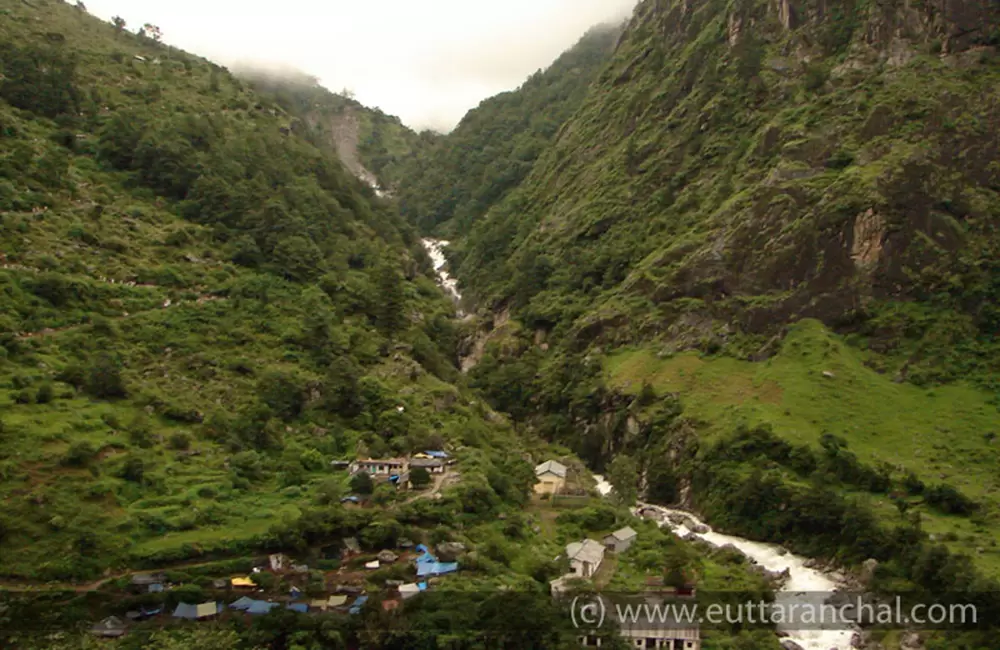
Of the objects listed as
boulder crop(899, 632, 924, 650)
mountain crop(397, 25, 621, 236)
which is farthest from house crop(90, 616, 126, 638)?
mountain crop(397, 25, 621, 236)

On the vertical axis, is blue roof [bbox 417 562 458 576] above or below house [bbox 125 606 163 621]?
above

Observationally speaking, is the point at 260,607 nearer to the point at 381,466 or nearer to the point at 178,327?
the point at 381,466

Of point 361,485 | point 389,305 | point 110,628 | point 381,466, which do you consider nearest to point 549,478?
point 381,466

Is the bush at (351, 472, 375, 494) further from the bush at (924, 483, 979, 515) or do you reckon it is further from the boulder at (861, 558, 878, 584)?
the bush at (924, 483, 979, 515)

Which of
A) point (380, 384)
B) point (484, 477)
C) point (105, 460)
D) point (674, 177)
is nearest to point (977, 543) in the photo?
point (484, 477)

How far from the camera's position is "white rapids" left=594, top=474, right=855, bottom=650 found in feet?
168

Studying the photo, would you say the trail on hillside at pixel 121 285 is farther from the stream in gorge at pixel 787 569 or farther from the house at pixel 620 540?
the house at pixel 620 540

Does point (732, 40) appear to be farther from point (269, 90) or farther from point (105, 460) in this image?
point (105, 460)

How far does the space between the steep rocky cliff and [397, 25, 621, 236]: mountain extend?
24.6 m

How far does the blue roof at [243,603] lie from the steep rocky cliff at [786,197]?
2040 inches

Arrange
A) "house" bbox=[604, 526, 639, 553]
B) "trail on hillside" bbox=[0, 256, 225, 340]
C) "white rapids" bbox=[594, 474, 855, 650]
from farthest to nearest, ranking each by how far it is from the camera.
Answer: "trail on hillside" bbox=[0, 256, 225, 340] → "house" bbox=[604, 526, 639, 553] → "white rapids" bbox=[594, 474, 855, 650]

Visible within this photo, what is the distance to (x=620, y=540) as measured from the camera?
5816 centimetres

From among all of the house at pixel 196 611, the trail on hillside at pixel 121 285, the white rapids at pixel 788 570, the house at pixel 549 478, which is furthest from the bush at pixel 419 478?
the trail on hillside at pixel 121 285

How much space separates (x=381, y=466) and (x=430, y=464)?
3.11 m
